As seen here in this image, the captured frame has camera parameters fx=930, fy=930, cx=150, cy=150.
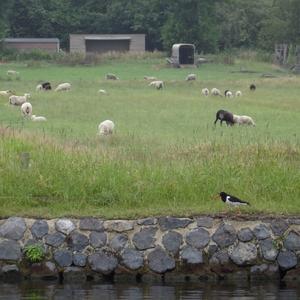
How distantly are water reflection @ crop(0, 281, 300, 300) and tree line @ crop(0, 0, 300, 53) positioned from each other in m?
71.7

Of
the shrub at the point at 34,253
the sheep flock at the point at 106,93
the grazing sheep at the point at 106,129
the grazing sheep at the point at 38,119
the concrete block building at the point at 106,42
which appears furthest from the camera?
the concrete block building at the point at 106,42

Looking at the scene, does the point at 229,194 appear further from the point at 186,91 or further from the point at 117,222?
the point at 186,91

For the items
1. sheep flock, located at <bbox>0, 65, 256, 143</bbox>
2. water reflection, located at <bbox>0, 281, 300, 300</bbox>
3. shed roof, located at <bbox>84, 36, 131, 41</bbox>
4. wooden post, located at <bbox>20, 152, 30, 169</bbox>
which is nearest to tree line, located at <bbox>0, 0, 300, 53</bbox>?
shed roof, located at <bbox>84, 36, 131, 41</bbox>

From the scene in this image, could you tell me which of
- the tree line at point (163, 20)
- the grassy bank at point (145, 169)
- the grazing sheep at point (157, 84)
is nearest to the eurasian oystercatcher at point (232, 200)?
the grassy bank at point (145, 169)

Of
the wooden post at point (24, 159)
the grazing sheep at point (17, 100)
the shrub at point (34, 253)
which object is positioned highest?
the wooden post at point (24, 159)

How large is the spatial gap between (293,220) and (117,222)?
280cm

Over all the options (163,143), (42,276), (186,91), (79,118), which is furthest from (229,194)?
(186,91)

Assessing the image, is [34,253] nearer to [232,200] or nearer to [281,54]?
[232,200]

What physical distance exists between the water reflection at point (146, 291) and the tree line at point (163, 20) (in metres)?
71.7

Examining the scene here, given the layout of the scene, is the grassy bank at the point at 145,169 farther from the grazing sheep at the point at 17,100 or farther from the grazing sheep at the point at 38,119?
the grazing sheep at the point at 17,100

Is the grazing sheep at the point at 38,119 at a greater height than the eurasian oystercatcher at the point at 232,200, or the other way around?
the eurasian oystercatcher at the point at 232,200

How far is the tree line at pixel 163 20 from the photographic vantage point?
280ft

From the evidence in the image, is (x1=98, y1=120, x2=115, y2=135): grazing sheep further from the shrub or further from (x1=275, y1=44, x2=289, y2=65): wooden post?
(x1=275, y1=44, x2=289, y2=65): wooden post

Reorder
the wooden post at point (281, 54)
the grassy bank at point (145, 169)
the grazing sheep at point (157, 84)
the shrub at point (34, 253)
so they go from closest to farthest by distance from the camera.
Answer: the shrub at point (34, 253) → the grassy bank at point (145, 169) → the grazing sheep at point (157, 84) → the wooden post at point (281, 54)
